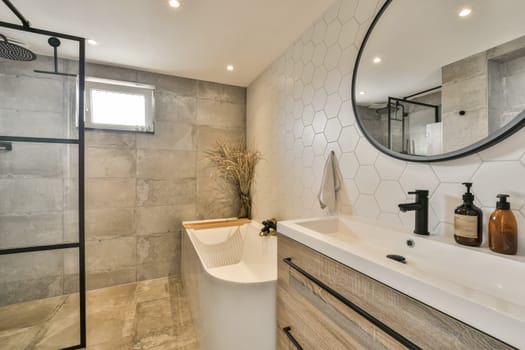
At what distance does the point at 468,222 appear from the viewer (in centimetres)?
81

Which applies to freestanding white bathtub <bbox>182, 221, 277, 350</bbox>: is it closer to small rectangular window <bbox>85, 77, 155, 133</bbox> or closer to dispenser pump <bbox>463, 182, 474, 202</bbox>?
dispenser pump <bbox>463, 182, 474, 202</bbox>

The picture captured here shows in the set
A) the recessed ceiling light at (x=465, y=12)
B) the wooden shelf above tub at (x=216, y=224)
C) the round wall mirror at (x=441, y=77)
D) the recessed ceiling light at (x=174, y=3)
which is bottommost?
the wooden shelf above tub at (x=216, y=224)

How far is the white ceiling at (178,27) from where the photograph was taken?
5.08 feet

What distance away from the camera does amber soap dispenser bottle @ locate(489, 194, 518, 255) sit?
2.39 feet

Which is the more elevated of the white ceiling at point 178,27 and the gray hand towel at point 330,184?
the white ceiling at point 178,27

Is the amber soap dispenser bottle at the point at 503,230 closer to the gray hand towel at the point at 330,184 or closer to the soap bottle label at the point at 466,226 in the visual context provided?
the soap bottle label at the point at 466,226

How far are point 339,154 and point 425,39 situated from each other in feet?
2.29

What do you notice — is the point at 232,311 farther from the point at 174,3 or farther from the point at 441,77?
the point at 174,3

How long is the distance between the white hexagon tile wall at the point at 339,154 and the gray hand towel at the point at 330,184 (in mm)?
52

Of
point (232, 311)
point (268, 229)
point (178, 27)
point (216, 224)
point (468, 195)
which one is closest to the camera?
point (468, 195)

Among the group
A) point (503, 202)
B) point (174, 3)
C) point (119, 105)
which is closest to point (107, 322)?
point (119, 105)

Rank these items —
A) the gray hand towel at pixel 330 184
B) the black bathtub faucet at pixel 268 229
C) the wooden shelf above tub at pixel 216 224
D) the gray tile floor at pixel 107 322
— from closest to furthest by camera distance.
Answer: the gray hand towel at pixel 330 184, the gray tile floor at pixel 107 322, the black bathtub faucet at pixel 268 229, the wooden shelf above tub at pixel 216 224

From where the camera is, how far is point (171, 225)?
2656 millimetres

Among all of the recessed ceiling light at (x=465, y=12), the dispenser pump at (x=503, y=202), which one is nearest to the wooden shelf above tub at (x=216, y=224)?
the dispenser pump at (x=503, y=202)
